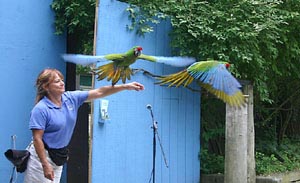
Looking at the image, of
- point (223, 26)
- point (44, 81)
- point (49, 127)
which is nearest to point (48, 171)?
point (49, 127)

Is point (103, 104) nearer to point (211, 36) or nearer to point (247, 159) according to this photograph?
point (211, 36)

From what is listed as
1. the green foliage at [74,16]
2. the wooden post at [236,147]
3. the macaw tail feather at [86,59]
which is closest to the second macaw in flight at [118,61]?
the macaw tail feather at [86,59]

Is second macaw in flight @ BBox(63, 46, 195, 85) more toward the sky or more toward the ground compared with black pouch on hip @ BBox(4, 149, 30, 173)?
more toward the sky

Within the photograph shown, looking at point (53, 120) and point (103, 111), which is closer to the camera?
point (53, 120)

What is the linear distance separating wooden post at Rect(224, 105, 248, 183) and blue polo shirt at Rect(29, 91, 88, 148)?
300 centimetres

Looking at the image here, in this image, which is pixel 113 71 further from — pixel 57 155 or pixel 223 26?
pixel 223 26

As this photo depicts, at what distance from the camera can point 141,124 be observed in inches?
243

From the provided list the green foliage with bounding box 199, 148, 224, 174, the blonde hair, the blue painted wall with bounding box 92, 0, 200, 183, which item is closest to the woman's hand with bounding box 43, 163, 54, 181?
the blonde hair

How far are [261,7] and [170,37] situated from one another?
1178mm

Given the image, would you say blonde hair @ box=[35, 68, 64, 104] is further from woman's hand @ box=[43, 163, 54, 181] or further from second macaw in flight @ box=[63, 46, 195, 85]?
woman's hand @ box=[43, 163, 54, 181]

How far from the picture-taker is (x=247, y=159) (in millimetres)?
6852

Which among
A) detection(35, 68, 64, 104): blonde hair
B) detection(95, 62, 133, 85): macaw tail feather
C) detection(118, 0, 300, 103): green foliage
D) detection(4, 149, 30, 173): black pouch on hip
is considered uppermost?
detection(118, 0, 300, 103): green foliage

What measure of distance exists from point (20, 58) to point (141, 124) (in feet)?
5.14

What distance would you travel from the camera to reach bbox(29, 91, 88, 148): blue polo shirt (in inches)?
147
